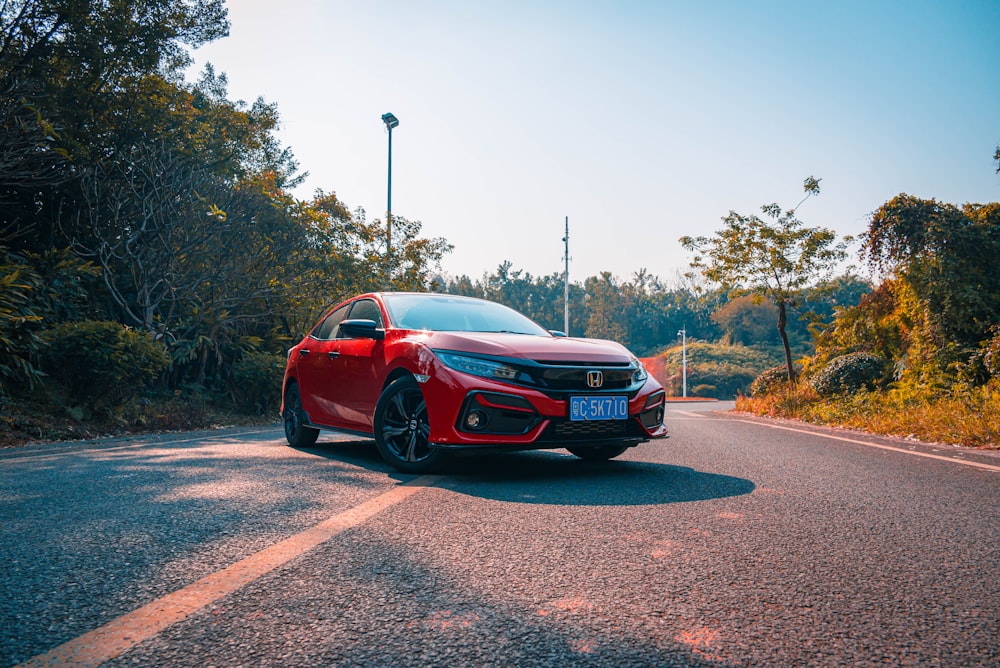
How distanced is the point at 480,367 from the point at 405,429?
0.85 meters

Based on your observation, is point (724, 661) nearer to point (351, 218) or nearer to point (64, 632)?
point (64, 632)

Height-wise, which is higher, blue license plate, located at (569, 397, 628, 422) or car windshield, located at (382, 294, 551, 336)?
car windshield, located at (382, 294, 551, 336)

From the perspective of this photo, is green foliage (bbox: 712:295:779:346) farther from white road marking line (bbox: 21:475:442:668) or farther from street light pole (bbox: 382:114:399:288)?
white road marking line (bbox: 21:475:442:668)

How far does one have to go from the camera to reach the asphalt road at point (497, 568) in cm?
213

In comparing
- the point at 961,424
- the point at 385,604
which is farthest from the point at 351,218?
the point at 385,604

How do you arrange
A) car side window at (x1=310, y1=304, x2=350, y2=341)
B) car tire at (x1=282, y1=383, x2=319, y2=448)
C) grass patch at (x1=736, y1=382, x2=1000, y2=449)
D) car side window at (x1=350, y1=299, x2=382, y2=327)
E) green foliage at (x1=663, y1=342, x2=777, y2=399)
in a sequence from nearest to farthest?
car side window at (x1=350, y1=299, x2=382, y2=327) < car side window at (x1=310, y1=304, x2=350, y2=341) < car tire at (x1=282, y1=383, x2=319, y2=448) < grass patch at (x1=736, y1=382, x2=1000, y2=449) < green foliage at (x1=663, y1=342, x2=777, y2=399)

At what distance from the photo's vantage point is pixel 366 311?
22.8 ft

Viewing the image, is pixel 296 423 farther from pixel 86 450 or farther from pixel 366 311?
pixel 86 450

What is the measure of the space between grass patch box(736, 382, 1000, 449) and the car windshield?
18.3ft

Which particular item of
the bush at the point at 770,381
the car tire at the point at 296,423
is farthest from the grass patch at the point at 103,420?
the bush at the point at 770,381

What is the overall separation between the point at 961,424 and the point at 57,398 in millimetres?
11914

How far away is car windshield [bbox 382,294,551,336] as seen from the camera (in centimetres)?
629

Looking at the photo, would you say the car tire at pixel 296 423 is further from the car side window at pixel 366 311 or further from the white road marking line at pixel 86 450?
the white road marking line at pixel 86 450

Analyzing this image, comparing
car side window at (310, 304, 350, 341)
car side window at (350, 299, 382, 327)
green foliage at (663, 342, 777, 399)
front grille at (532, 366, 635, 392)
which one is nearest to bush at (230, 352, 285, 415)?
car side window at (310, 304, 350, 341)
